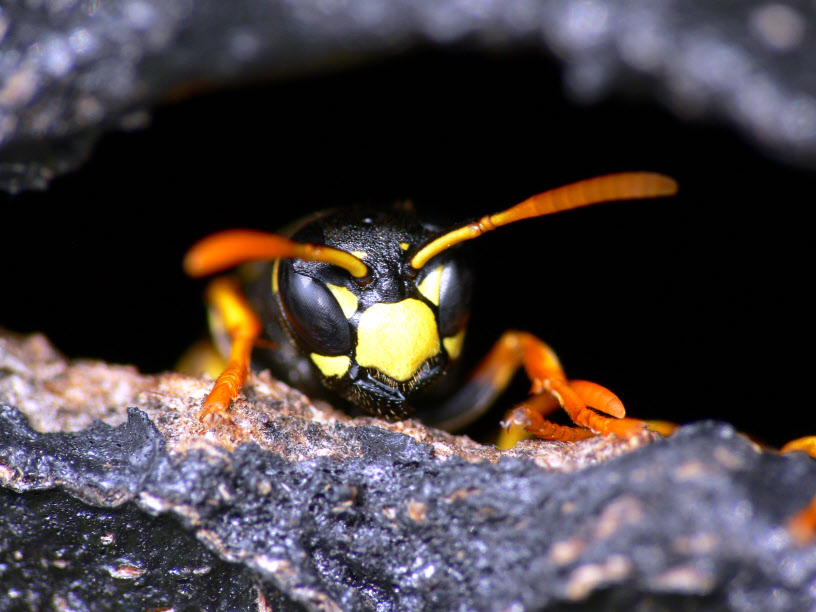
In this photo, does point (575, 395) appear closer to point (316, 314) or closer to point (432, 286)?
point (432, 286)

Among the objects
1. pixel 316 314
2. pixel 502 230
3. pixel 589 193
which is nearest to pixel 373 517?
pixel 316 314

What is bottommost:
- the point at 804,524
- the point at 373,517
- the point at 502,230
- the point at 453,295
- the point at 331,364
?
the point at 373,517

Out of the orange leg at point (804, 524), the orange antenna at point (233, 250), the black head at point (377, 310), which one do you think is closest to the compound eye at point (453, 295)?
the black head at point (377, 310)

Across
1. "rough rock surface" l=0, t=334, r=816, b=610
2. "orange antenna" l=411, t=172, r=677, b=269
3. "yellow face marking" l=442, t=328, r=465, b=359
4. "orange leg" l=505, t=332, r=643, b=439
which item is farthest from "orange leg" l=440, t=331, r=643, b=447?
"orange antenna" l=411, t=172, r=677, b=269

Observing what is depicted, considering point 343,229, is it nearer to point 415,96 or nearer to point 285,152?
point 415,96

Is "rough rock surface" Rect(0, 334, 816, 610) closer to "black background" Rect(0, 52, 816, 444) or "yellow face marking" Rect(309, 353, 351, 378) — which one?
"yellow face marking" Rect(309, 353, 351, 378)

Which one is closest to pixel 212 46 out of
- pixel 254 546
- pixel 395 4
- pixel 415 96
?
pixel 395 4
